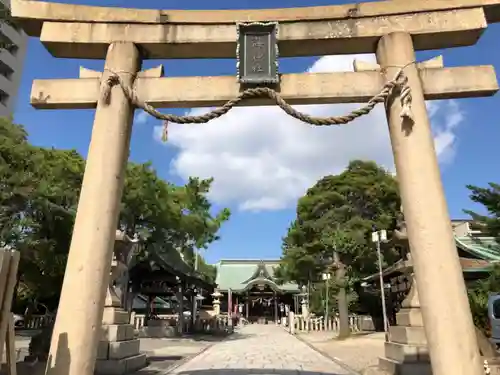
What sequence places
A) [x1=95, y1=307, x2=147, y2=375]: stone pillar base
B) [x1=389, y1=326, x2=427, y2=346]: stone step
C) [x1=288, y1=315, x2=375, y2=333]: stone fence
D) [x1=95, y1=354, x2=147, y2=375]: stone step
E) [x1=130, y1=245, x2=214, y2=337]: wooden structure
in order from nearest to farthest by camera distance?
1. [x1=389, y1=326, x2=427, y2=346]: stone step
2. [x1=95, y1=354, x2=147, y2=375]: stone step
3. [x1=95, y1=307, x2=147, y2=375]: stone pillar base
4. [x1=130, y1=245, x2=214, y2=337]: wooden structure
5. [x1=288, y1=315, x2=375, y2=333]: stone fence

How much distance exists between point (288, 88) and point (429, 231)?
8.40 ft

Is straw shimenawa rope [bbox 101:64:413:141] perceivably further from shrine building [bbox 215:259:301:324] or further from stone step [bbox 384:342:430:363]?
shrine building [bbox 215:259:301:324]

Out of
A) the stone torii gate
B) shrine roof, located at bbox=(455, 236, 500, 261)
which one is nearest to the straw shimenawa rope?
the stone torii gate

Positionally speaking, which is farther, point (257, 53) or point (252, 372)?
point (252, 372)

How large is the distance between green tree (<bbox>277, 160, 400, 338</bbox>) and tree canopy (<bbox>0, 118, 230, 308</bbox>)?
23.8 feet

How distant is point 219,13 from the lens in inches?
231

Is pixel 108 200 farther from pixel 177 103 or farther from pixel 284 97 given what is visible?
pixel 284 97

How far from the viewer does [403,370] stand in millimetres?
7137

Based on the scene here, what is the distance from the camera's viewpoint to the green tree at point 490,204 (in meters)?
13.8

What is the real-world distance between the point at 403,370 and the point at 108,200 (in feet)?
18.9

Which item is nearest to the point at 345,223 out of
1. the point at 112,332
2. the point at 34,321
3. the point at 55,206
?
the point at 55,206

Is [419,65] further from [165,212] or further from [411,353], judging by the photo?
[165,212]

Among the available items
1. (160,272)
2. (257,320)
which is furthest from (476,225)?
(257,320)

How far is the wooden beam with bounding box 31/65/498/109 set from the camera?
5.49 metres
